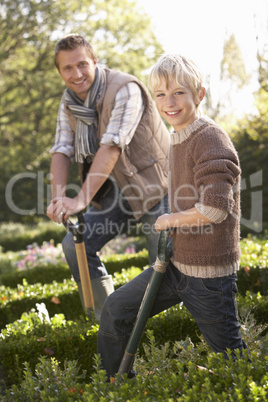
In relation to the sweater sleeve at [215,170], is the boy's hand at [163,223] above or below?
below

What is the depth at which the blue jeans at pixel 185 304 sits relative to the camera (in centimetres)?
207

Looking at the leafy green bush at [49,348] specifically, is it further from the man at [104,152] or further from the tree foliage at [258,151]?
the tree foliage at [258,151]

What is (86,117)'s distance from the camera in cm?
318

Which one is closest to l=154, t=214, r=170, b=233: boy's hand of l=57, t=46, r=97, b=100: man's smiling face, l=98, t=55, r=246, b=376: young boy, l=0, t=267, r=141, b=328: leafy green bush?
l=98, t=55, r=246, b=376: young boy

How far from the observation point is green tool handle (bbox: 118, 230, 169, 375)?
2158 millimetres

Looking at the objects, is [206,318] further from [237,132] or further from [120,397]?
[237,132]

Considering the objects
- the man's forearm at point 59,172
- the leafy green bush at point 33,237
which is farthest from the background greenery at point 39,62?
the man's forearm at point 59,172

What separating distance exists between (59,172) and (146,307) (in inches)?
57.6

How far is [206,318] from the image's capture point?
210 cm

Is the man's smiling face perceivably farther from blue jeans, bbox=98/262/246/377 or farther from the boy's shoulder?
blue jeans, bbox=98/262/246/377

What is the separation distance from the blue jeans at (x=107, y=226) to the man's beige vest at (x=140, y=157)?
89 mm

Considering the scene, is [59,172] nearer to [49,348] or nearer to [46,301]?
[49,348]

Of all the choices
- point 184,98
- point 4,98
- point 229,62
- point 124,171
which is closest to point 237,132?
point 124,171

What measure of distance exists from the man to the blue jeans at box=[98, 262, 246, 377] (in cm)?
83
